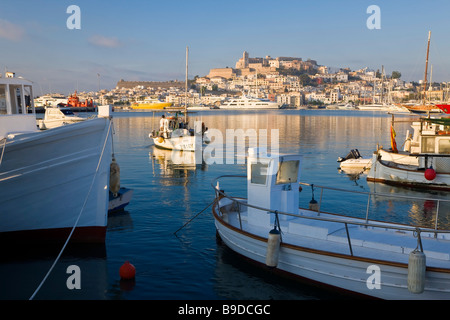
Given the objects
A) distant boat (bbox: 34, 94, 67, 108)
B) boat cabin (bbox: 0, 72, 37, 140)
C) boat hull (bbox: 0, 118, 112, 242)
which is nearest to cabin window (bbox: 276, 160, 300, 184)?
boat hull (bbox: 0, 118, 112, 242)

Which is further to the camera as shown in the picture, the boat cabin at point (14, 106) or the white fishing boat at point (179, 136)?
the white fishing boat at point (179, 136)

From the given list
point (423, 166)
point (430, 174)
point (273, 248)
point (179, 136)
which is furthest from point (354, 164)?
point (273, 248)

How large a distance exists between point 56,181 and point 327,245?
8.16m

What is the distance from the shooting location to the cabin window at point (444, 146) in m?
22.8

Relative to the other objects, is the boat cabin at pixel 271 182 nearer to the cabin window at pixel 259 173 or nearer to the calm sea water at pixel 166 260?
the cabin window at pixel 259 173

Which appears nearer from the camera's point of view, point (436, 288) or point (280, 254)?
point (436, 288)

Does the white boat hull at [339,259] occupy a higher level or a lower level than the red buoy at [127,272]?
higher

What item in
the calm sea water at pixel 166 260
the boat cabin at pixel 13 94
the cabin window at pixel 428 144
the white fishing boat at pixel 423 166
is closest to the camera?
the calm sea water at pixel 166 260

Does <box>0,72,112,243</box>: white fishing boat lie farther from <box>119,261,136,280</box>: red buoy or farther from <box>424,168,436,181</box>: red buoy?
<box>424,168,436,181</box>: red buoy

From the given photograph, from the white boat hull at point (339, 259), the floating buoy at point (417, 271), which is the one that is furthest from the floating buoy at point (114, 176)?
the floating buoy at point (417, 271)
